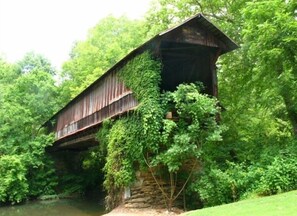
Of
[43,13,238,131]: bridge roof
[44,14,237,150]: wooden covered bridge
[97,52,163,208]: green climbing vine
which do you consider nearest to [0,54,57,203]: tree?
[44,14,237,150]: wooden covered bridge

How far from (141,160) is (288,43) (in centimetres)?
717

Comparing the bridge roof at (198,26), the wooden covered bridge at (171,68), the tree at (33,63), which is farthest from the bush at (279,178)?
the tree at (33,63)

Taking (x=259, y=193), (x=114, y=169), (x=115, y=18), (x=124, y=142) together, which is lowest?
(x=259, y=193)

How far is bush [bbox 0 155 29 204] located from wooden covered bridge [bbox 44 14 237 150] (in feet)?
13.6

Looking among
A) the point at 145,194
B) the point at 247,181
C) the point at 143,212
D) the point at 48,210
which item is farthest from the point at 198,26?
the point at 48,210

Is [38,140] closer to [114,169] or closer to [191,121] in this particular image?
[114,169]

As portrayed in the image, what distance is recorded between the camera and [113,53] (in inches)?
1270

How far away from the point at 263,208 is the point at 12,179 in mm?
17486

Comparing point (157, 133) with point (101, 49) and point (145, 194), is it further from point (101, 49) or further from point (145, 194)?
point (101, 49)

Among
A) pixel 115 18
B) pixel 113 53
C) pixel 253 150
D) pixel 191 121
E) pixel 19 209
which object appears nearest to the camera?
pixel 191 121

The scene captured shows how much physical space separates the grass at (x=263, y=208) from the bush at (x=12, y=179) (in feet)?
49.9

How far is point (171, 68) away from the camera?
58.9 feet

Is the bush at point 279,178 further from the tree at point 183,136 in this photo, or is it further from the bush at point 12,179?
the bush at point 12,179

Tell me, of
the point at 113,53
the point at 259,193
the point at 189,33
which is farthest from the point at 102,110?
the point at 113,53
